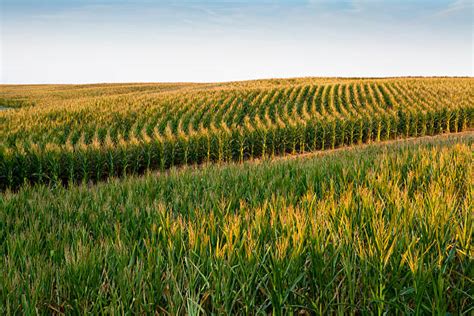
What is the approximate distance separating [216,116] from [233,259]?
22.8 m

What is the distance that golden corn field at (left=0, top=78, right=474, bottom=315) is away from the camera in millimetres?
2314

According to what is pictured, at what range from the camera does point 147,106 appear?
89.8 feet

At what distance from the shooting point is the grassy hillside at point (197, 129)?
1394 cm

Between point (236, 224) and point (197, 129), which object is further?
point (197, 129)

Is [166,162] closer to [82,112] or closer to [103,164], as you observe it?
[103,164]

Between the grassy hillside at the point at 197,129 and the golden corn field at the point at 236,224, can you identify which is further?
the grassy hillside at the point at 197,129

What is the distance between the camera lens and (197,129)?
21.3 meters

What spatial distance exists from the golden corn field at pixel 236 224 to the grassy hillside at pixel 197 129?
11 centimetres

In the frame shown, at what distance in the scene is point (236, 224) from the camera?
2.89 metres

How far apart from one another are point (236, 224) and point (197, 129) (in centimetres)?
1868

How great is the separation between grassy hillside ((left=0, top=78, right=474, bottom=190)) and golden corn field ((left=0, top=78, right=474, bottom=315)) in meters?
0.11

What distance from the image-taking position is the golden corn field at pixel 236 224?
91.1 inches

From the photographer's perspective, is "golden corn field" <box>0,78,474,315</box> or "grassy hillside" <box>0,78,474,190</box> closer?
"golden corn field" <box>0,78,474,315</box>

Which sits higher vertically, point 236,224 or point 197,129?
point 236,224
